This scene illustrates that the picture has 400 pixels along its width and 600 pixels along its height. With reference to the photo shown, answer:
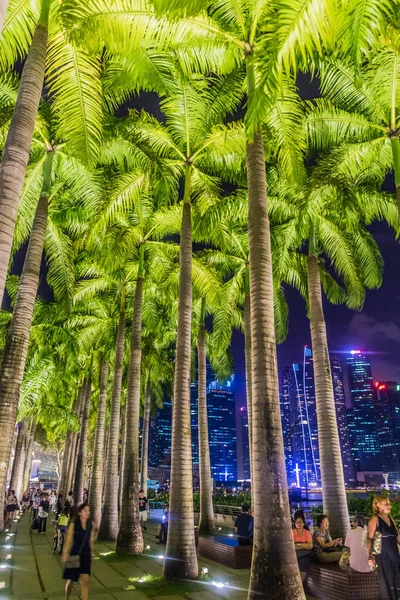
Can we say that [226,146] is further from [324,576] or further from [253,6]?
[324,576]

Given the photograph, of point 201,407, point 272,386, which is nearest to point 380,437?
point 201,407

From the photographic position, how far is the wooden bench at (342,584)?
717 cm

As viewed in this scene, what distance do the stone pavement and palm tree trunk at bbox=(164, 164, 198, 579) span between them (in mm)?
437

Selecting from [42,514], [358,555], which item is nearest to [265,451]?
[358,555]

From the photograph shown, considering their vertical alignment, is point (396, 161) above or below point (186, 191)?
below

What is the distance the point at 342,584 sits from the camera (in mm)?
7309

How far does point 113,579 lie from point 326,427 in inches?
270

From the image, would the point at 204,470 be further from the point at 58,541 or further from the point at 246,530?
the point at 246,530

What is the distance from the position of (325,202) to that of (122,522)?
11.7 metres

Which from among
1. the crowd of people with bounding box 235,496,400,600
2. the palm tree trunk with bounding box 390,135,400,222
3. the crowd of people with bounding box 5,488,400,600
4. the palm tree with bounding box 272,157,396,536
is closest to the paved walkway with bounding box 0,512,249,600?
the crowd of people with bounding box 5,488,400,600

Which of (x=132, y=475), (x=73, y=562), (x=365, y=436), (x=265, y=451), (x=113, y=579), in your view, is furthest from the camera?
(x=365, y=436)

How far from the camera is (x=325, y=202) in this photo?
46.3ft

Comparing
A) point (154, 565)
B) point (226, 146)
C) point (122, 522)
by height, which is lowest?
point (154, 565)

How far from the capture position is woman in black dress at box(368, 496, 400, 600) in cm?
583
